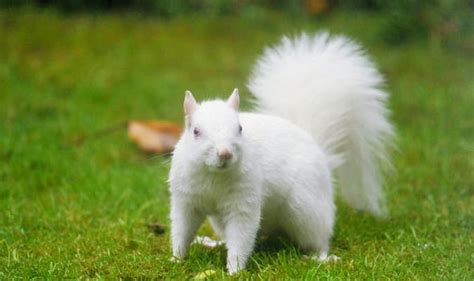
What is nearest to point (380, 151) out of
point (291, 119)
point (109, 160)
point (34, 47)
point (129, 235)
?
point (291, 119)

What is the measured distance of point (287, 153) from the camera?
3.88 m

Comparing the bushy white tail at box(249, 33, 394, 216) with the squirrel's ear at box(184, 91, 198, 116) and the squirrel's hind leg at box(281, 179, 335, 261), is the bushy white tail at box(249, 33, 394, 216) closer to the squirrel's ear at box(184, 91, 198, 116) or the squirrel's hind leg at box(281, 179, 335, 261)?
the squirrel's hind leg at box(281, 179, 335, 261)

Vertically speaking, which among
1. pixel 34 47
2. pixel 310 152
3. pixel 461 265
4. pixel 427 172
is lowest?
pixel 34 47

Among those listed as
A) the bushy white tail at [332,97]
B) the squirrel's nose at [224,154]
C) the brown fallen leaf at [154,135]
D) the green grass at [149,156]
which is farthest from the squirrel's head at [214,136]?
the brown fallen leaf at [154,135]

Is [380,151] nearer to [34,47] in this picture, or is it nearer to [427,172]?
[427,172]

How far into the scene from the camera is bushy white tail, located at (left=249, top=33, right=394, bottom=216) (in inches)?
173

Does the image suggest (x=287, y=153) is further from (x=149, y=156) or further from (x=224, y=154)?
(x=149, y=156)

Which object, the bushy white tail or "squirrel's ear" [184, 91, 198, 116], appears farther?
the bushy white tail

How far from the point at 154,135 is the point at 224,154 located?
3.15 meters

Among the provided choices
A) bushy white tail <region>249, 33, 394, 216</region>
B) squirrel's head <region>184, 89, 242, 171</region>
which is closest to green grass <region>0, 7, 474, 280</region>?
bushy white tail <region>249, 33, 394, 216</region>

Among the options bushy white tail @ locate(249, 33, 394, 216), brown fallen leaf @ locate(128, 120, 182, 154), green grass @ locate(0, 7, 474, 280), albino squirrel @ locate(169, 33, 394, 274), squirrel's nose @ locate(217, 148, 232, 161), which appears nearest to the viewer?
squirrel's nose @ locate(217, 148, 232, 161)

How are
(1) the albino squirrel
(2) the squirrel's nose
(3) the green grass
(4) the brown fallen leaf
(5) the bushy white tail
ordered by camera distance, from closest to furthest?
(2) the squirrel's nose < (1) the albino squirrel < (3) the green grass < (5) the bushy white tail < (4) the brown fallen leaf

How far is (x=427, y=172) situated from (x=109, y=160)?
2.49 meters

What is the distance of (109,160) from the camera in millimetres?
6168
